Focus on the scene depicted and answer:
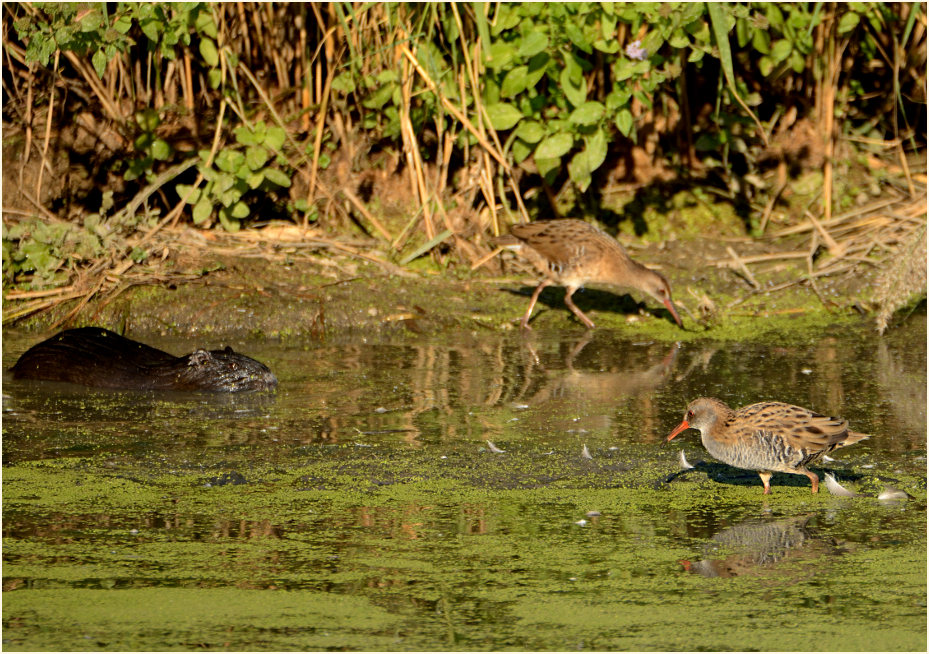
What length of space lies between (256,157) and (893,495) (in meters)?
5.78

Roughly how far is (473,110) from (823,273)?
289 centimetres

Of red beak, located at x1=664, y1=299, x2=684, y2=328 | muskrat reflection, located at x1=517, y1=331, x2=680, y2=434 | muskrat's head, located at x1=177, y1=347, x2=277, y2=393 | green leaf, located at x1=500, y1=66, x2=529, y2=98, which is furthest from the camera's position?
green leaf, located at x1=500, y1=66, x2=529, y2=98

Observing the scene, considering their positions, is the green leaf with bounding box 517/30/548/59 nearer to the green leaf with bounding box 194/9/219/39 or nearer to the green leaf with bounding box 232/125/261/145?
the green leaf with bounding box 232/125/261/145

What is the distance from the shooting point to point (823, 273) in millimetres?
9523

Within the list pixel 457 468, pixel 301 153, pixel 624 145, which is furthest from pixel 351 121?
pixel 457 468

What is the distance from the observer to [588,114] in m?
9.38

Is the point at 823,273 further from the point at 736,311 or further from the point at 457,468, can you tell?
the point at 457,468

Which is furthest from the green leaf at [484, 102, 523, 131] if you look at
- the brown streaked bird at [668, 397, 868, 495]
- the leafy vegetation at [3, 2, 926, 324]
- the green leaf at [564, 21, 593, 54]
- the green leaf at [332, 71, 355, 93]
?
the brown streaked bird at [668, 397, 868, 495]

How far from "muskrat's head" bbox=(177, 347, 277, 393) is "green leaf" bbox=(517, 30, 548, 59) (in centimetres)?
336

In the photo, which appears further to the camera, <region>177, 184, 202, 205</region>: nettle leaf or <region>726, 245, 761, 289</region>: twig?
<region>177, 184, 202, 205</region>: nettle leaf

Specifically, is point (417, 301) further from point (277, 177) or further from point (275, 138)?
point (275, 138)

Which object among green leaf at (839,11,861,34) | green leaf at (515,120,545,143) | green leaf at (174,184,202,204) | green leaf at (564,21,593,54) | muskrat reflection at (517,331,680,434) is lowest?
muskrat reflection at (517,331,680,434)

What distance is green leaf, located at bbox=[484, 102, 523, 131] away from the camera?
962cm

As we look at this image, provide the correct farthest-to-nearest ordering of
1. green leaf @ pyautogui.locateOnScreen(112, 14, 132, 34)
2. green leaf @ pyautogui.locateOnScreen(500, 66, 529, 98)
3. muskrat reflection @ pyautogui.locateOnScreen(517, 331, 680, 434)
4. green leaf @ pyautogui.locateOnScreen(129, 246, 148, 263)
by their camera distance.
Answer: green leaf @ pyautogui.locateOnScreen(500, 66, 529, 98)
green leaf @ pyautogui.locateOnScreen(129, 246, 148, 263)
green leaf @ pyautogui.locateOnScreen(112, 14, 132, 34)
muskrat reflection @ pyautogui.locateOnScreen(517, 331, 680, 434)
